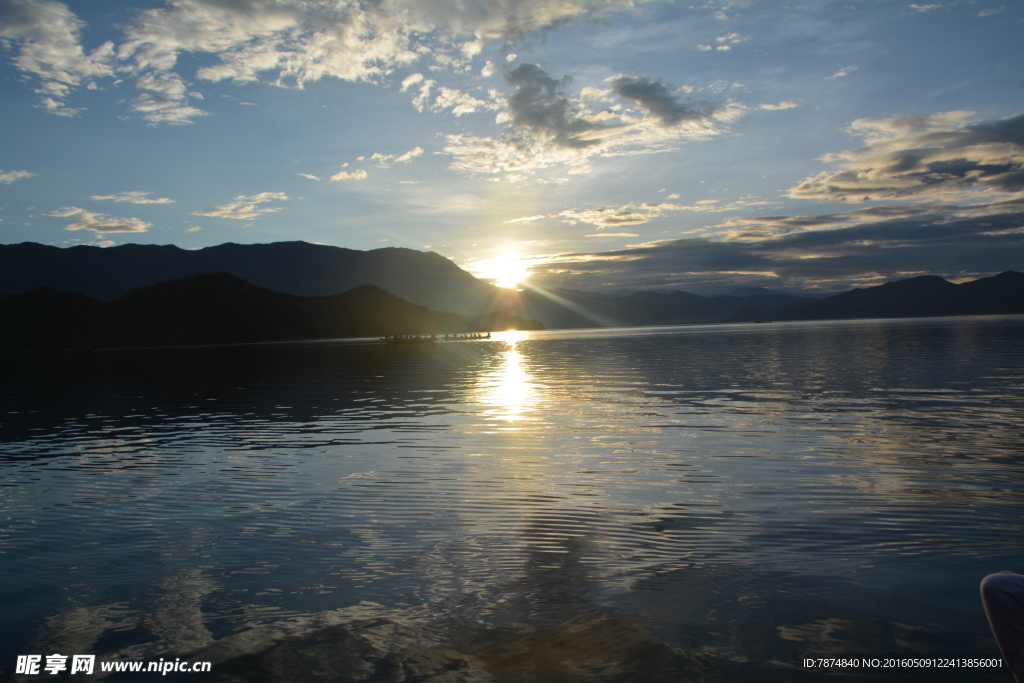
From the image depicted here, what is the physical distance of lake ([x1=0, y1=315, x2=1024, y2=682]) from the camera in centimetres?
607

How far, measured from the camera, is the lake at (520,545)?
607cm

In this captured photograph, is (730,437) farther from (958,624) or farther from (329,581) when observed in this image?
(329,581)

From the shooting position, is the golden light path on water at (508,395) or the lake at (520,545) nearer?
the lake at (520,545)

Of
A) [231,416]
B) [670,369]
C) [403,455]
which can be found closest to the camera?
[403,455]

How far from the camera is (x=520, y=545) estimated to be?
897cm

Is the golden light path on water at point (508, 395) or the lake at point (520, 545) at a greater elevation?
the lake at point (520, 545)

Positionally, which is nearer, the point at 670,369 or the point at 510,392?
the point at 510,392

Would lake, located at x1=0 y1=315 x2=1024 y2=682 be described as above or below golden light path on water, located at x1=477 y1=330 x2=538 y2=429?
above

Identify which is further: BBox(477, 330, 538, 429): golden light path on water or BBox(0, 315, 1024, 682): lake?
BBox(477, 330, 538, 429): golden light path on water

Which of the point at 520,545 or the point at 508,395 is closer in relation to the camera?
the point at 520,545

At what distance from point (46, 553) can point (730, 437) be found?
51.6ft

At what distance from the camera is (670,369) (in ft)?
150

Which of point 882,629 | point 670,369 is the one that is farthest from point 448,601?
point 670,369

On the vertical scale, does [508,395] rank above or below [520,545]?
below
